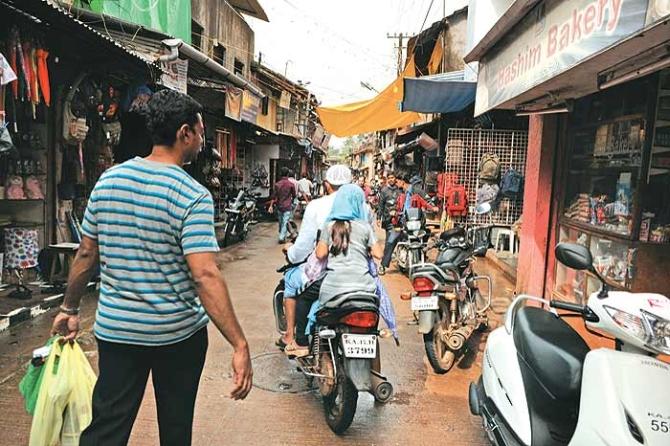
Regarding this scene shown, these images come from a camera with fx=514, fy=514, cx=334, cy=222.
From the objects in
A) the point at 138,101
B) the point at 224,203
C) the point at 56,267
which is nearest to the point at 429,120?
the point at 224,203

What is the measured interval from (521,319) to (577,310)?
0.42 meters

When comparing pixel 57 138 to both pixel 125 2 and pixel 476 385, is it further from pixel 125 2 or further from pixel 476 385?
pixel 476 385

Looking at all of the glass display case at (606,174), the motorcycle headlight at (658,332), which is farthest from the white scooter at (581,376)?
the glass display case at (606,174)

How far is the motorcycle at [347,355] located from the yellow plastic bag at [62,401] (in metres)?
1.43

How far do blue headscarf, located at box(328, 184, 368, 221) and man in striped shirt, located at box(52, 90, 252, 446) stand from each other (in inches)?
59.7

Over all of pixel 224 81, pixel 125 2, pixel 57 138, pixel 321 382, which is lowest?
pixel 321 382

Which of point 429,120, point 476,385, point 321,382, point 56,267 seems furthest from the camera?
point 429,120

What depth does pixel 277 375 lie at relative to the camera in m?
4.25

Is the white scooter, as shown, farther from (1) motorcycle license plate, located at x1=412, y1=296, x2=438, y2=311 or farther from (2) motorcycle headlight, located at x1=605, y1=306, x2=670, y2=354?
(1) motorcycle license plate, located at x1=412, y1=296, x2=438, y2=311

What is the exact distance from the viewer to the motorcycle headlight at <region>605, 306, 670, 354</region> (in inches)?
76.7

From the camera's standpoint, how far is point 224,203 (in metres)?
15.4

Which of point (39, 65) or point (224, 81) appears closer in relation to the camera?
point (39, 65)

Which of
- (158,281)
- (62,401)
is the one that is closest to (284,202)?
(62,401)

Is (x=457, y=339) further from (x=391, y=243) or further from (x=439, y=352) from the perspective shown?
(x=391, y=243)
